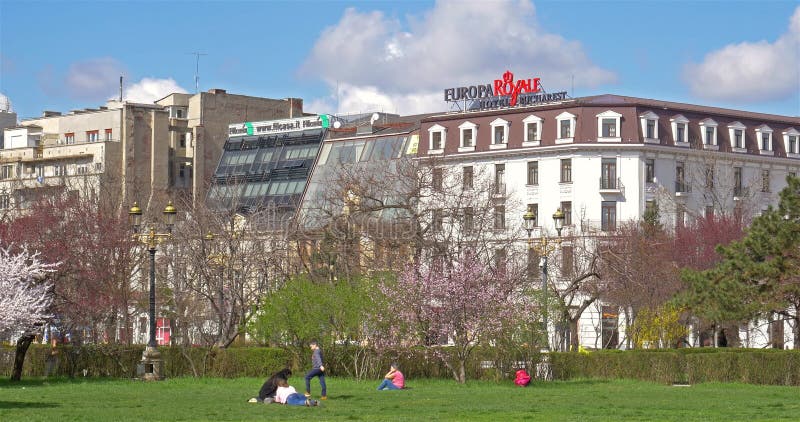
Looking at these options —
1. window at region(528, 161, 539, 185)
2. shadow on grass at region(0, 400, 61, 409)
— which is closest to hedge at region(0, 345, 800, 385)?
shadow on grass at region(0, 400, 61, 409)

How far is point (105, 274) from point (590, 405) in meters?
37.9

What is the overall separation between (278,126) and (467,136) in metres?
25.4

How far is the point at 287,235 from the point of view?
6662cm

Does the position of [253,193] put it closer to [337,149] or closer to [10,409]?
[337,149]

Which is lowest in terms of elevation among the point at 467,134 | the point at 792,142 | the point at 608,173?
the point at 608,173

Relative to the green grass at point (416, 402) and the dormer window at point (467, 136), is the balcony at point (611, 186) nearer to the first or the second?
the dormer window at point (467, 136)

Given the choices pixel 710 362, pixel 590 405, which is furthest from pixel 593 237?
pixel 590 405

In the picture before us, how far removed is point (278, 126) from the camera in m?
117

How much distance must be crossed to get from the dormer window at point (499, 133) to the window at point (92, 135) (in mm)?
43122

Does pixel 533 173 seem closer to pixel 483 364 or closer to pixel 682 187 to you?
pixel 682 187

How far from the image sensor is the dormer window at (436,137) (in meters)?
96.3

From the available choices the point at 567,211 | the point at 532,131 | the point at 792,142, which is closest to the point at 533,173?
the point at 532,131

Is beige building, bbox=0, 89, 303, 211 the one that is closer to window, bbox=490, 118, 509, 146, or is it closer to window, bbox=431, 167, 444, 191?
window, bbox=490, 118, 509, 146

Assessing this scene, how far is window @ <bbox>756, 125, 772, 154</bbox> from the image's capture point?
316ft
